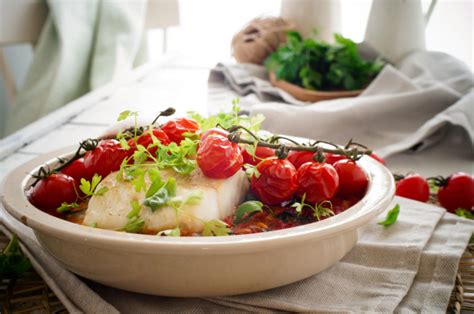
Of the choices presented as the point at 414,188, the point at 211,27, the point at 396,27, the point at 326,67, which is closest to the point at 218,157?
the point at 414,188

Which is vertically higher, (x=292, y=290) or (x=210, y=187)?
(x=210, y=187)

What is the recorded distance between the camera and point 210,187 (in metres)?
0.66

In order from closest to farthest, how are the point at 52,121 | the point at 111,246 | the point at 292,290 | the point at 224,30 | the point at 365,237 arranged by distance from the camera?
the point at 111,246 → the point at 292,290 → the point at 365,237 → the point at 52,121 → the point at 224,30

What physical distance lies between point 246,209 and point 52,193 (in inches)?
10.3

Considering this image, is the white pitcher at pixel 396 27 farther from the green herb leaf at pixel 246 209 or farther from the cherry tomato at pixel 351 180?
the green herb leaf at pixel 246 209

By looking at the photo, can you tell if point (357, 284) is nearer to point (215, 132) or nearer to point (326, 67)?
point (215, 132)

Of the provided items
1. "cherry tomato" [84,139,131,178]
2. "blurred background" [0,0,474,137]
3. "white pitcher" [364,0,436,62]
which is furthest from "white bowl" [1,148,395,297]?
"blurred background" [0,0,474,137]

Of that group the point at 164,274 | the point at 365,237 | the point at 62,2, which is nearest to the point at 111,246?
the point at 164,274

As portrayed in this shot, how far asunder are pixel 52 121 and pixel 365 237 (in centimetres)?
94

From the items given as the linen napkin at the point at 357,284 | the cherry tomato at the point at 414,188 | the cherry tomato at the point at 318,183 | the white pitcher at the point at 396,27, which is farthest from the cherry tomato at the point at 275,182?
the white pitcher at the point at 396,27

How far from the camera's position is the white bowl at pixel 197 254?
57 centimetres

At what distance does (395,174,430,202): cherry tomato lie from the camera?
1.03 m

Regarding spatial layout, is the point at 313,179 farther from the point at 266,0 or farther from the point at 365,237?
the point at 266,0

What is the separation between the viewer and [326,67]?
1.68m
